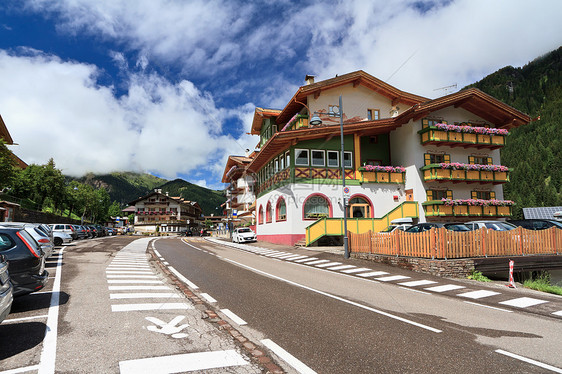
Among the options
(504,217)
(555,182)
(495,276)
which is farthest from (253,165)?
(555,182)

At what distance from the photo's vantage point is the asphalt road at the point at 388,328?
167 inches

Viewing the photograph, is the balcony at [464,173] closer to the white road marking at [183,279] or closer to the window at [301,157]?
the window at [301,157]

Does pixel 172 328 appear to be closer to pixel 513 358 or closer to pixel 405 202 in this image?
pixel 513 358

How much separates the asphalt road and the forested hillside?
345ft

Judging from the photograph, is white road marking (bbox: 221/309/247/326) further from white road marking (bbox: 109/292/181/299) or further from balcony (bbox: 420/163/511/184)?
balcony (bbox: 420/163/511/184)

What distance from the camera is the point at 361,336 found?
520 cm

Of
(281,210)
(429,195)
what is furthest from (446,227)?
(281,210)

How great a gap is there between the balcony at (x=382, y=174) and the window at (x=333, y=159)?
1898mm

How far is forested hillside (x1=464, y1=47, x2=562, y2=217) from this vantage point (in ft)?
326

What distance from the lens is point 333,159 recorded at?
28.0 meters

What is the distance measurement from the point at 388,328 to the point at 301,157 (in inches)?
860

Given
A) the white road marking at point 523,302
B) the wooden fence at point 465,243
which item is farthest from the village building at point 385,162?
the white road marking at point 523,302

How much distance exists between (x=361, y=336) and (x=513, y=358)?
1.93 meters

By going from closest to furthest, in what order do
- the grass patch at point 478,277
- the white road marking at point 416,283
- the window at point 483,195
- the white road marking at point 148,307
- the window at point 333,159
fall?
the white road marking at point 148,307 → the white road marking at point 416,283 → the grass patch at point 478,277 → the window at point 333,159 → the window at point 483,195
